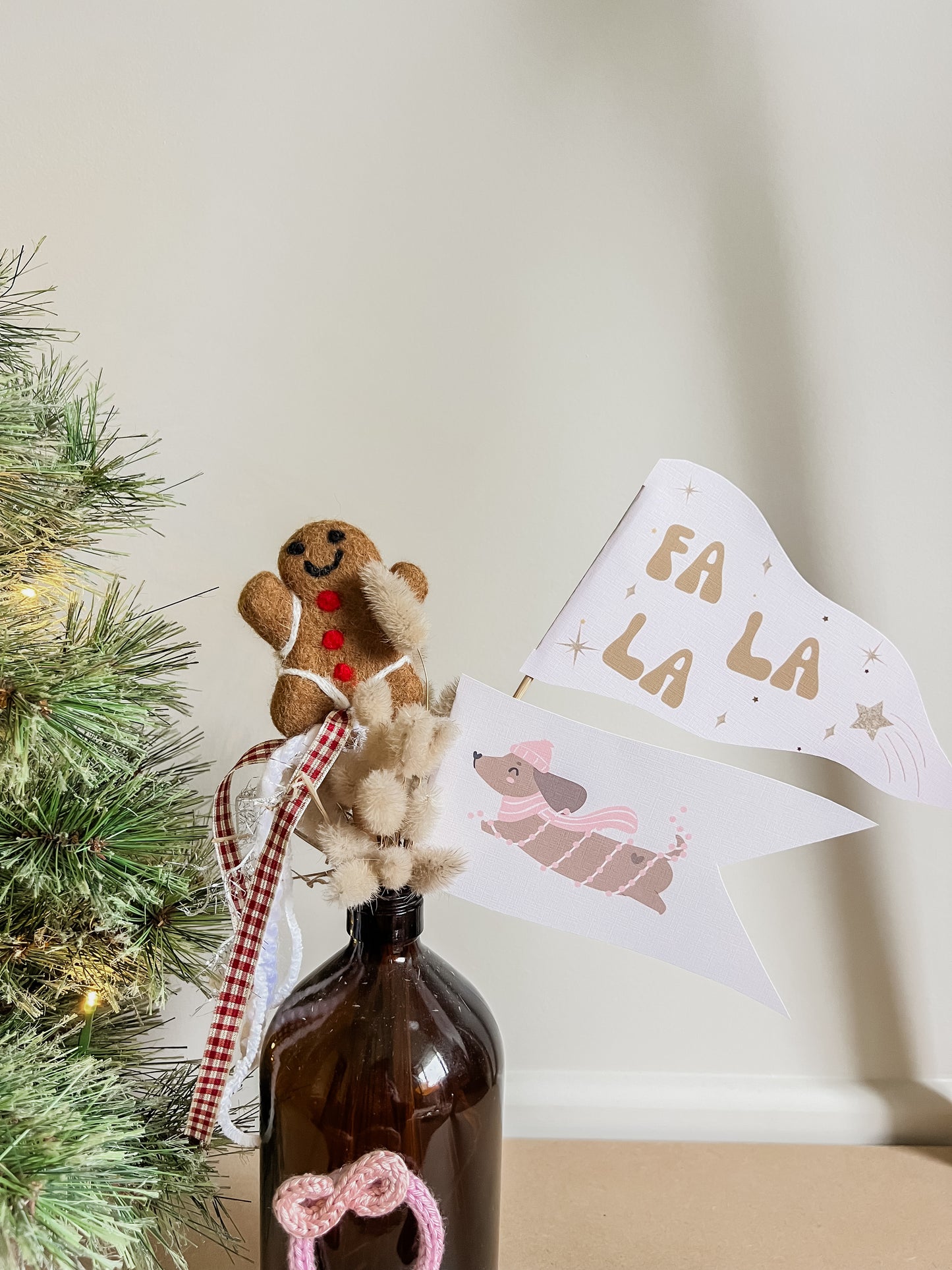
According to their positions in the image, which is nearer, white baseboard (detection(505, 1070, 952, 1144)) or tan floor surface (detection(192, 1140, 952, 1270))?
tan floor surface (detection(192, 1140, 952, 1270))

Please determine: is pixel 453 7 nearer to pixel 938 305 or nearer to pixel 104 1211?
pixel 938 305

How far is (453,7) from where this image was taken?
67 centimetres

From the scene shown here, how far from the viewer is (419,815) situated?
47 centimetres

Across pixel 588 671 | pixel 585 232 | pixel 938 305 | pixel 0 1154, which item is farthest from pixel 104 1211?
pixel 938 305

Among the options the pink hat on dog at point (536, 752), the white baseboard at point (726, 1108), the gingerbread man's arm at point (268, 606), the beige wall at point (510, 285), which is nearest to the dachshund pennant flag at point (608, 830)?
the pink hat on dog at point (536, 752)

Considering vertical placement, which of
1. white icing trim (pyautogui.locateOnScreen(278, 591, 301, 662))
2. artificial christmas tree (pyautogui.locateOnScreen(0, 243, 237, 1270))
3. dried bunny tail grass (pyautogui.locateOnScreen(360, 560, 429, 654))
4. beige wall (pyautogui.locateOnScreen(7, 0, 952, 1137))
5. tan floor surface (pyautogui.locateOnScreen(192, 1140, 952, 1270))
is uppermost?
beige wall (pyautogui.locateOnScreen(7, 0, 952, 1137))

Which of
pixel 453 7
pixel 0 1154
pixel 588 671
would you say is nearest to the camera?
pixel 0 1154

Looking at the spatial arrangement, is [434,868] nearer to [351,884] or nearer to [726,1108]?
[351,884]

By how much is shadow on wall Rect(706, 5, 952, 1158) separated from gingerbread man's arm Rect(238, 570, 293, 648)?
1.36 ft

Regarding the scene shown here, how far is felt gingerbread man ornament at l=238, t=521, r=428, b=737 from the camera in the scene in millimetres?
469

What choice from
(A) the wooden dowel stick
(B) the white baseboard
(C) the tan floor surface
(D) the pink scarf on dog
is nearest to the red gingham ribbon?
(A) the wooden dowel stick

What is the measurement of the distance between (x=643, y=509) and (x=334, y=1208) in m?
0.41

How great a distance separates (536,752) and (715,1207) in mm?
438

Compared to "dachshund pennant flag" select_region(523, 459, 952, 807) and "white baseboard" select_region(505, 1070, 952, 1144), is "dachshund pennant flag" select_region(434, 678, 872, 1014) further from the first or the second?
Result: "white baseboard" select_region(505, 1070, 952, 1144)
